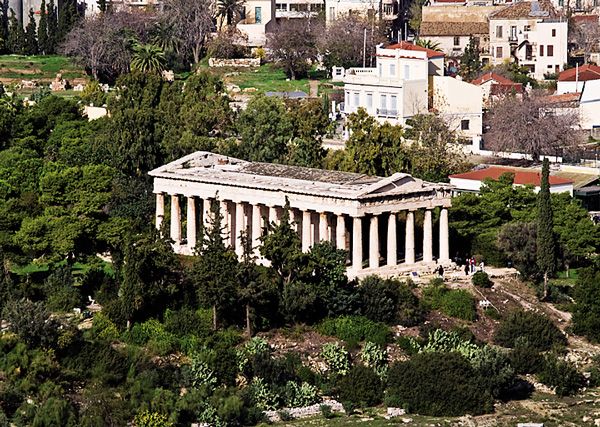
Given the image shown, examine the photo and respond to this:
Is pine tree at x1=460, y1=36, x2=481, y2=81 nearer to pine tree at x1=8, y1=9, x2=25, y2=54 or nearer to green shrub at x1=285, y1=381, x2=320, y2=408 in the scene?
pine tree at x1=8, y1=9, x2=25, y2=54

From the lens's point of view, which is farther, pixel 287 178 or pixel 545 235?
pixel 287 178

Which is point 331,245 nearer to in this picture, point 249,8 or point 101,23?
point 101,23

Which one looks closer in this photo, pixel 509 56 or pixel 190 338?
pixel 190 338

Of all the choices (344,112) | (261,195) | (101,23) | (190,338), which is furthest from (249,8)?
(190,338)

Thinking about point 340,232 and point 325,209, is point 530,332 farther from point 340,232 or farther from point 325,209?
point 325,209

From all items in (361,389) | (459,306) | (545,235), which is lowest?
(361,389)

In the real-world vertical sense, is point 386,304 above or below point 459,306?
above

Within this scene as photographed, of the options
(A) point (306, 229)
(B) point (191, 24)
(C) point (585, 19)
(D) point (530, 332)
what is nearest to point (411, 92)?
(A) point (306, 229)

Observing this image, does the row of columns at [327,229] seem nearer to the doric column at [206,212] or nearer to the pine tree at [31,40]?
the doric column at [206,212]
